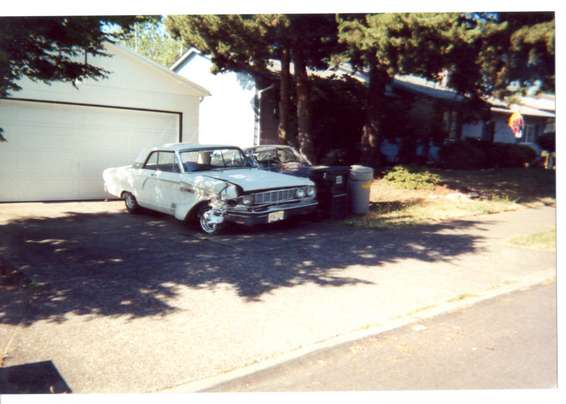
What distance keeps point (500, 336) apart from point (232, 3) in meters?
4.47

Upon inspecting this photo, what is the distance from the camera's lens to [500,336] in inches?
170

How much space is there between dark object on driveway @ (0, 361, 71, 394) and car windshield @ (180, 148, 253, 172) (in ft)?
17.9

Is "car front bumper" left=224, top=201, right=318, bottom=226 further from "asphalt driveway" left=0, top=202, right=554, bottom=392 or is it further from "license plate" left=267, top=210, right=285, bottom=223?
"asphalt driveway" left=0, top=202, right=554, bottom=392

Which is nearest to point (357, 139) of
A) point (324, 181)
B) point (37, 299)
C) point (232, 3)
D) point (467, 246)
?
point (324, 181)

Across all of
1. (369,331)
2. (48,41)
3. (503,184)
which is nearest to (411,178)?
(503,184)

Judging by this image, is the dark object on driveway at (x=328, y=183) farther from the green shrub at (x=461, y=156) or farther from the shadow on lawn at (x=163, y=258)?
the green shrub at (x=461, y=156)

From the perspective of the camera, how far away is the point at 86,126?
11938 millimetres

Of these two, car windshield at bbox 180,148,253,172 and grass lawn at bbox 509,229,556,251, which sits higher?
car windshield at bbox 180,148,253,172

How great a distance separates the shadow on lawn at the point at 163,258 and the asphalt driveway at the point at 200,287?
0.02 m

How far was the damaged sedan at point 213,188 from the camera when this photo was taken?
792 cm

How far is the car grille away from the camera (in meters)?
7.99

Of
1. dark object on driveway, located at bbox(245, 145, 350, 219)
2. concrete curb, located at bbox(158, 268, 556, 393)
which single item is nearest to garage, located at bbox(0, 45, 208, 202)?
dark object on driveway, located at bbox(245, 145, 350, 219)

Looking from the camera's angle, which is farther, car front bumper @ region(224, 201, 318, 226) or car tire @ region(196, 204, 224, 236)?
car tire @ region(196, 204, 224, 236)

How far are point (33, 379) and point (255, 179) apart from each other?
5347 millimetres
